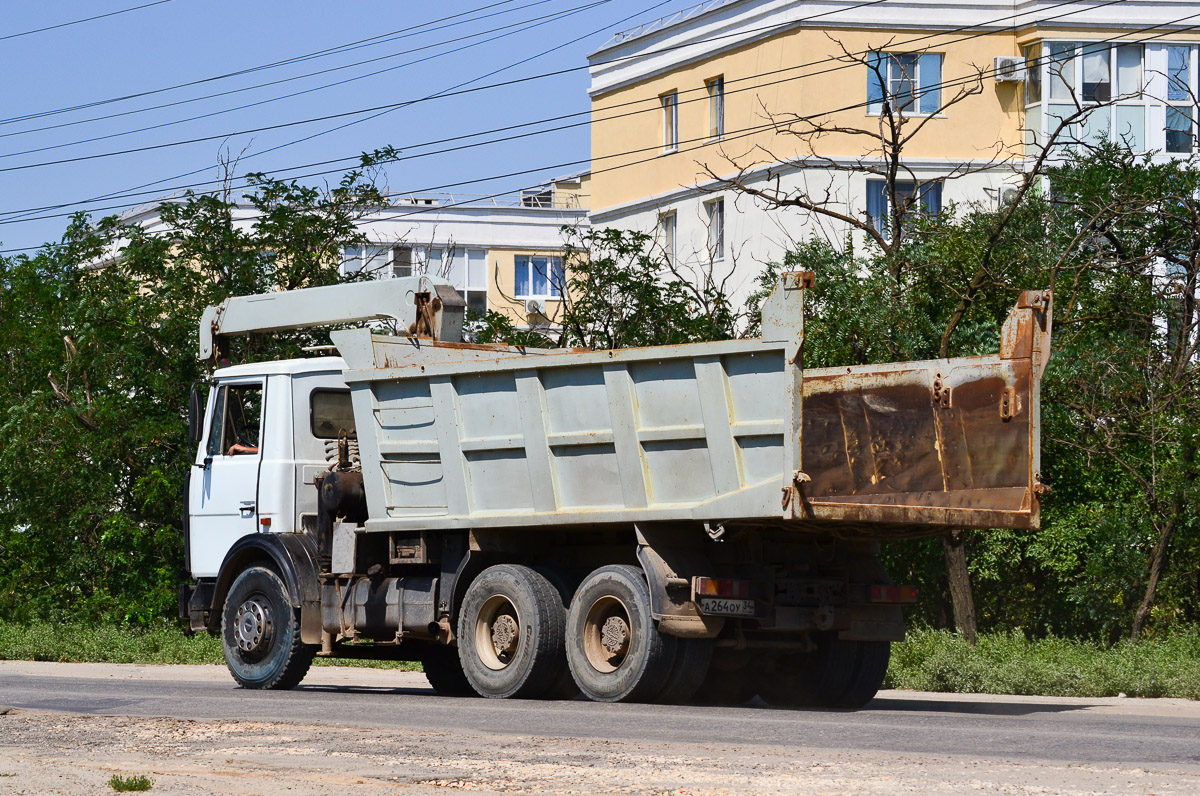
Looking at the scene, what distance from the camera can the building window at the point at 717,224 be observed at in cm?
4016

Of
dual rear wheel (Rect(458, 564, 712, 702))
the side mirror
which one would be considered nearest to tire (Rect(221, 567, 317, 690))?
the side mirror

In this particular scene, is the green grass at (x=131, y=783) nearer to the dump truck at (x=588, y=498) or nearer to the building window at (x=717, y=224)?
the dump truck at (x=588, y=498)

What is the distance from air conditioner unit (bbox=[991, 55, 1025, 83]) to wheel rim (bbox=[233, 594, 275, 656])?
26.6m

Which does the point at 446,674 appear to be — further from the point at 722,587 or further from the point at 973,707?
the point at 973,707

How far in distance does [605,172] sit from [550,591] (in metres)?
32.5

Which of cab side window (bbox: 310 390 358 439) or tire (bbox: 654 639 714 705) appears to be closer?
tire (bbox: 654 639 714 705)

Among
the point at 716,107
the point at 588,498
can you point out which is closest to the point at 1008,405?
the point at 588,498

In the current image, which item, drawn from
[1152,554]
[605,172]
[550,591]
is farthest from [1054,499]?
[605,172]

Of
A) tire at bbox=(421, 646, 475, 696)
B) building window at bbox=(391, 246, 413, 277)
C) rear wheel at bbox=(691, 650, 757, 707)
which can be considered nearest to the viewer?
rear wheel at bbox=(691, 650, 757, 707)

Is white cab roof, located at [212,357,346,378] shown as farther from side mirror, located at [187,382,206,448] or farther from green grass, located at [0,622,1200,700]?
green grass, located at [0,622,1200,700]

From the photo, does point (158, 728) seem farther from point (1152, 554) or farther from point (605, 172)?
point (605, 172)

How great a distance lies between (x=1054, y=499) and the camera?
20.2 m

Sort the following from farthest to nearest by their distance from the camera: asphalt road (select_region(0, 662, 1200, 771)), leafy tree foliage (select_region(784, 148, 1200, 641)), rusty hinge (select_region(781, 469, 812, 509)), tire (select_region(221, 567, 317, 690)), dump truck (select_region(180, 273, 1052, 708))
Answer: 1. leafy tree foliage (select_region(784, 148, 1200, 641))
2. tire (select_region(221, 567, 317, 690))
3. dump truck (select_region(180, 273, 1052, 708))
4. rusty hinge (select_region(781, 469, 812, 509))
5. asphalt road (select_region(0, 662, 1200, 771))

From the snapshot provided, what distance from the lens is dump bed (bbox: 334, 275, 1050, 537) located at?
1170cm
